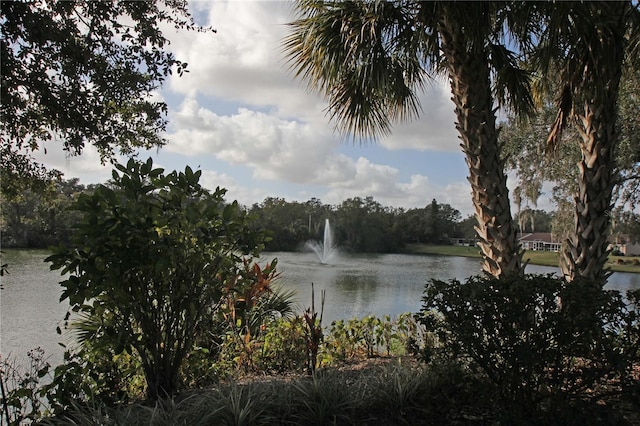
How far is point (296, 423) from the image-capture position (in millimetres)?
2713

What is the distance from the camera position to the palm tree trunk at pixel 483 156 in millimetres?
4539

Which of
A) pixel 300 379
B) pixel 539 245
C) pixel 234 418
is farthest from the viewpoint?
pixel 539 245

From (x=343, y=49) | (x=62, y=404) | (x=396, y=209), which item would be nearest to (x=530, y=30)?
(x=343, y=49)

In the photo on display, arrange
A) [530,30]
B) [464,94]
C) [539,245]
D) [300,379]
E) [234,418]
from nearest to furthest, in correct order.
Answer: [234,418], [300,379], [464,94], [530,30], [539,245]

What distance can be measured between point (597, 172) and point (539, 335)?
2.70 metres

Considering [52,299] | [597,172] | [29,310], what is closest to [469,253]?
[52,299]

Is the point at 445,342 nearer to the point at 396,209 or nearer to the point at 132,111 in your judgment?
the point at 132,111

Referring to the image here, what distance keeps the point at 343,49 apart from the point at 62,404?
4.16 metres

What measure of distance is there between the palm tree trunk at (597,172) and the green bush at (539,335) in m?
1.93

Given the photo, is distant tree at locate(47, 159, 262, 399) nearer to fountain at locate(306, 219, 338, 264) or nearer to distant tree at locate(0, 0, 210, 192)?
distant tree at locate(0, 0, 210, 192)

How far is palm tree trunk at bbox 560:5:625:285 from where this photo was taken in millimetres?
4539

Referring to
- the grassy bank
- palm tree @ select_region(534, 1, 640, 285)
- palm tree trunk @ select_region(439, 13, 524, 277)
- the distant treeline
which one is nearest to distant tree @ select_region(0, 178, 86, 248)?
palm tree trunk @ select_region(439, 13, 524, 277)

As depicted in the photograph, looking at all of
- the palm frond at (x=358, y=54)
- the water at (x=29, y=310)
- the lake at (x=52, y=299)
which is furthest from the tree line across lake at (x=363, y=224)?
the palm frond at (x=358, y=54)

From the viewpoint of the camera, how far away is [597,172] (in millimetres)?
4609
